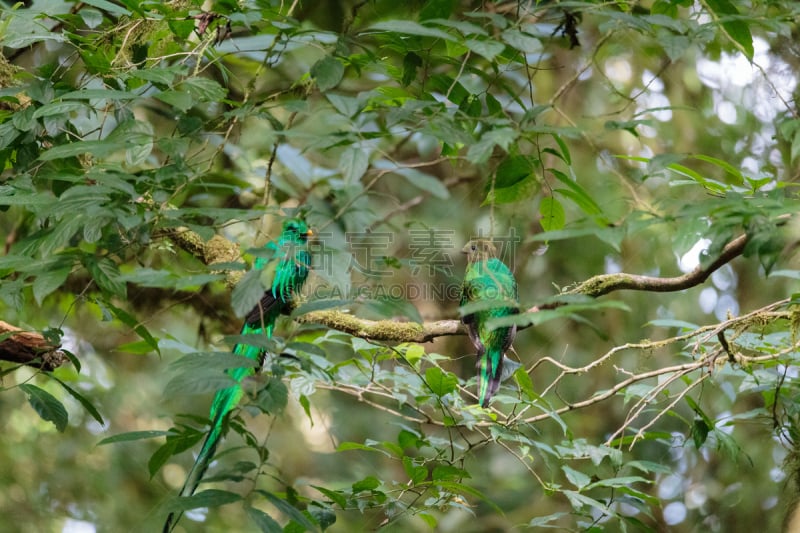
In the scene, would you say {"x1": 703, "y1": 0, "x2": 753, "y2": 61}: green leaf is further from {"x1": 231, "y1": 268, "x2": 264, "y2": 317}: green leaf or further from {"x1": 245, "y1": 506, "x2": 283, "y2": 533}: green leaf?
{"x1": 245, "y1": 506, "x2": 283, "y2": 533}: green leaf

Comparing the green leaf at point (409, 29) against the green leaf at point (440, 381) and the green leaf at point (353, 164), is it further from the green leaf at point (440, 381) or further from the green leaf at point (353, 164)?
the green leaf at point (440, 381)

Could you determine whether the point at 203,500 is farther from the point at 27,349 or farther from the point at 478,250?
the point at 478,250

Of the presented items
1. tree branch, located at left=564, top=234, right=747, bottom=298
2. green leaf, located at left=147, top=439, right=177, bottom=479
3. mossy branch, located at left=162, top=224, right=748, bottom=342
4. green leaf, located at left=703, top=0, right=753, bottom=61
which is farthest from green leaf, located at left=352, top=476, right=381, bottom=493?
green leaf, located at left=703, top=0, right=753, bottom=61

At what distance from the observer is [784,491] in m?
2.71

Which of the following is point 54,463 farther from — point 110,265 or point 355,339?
point 110,265

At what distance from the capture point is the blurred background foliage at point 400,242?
1.46 meters

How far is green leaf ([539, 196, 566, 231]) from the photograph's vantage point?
1941 millimetres

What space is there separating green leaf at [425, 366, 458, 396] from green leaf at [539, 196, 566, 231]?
0.47 meters

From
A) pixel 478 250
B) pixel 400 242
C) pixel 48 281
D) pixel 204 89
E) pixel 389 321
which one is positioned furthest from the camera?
pixel 400 242

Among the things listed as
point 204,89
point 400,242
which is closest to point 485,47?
point 204,89

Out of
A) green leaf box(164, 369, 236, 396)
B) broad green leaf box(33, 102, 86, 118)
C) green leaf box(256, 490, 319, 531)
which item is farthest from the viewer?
broad green leaf box(33, 102, 86, 118)

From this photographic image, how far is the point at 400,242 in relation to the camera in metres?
4.46

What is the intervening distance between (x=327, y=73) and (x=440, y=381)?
898 millimetres

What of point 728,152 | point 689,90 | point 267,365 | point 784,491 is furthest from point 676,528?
point 267,365
